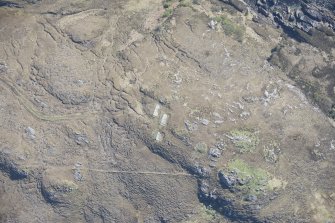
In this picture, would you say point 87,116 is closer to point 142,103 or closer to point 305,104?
point 142,103

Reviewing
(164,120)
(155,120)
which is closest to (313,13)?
(164,120)

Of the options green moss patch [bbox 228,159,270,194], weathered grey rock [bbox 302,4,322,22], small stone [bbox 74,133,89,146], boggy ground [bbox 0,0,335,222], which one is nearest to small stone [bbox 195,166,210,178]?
boggy ground [bbox 0,0,335,222]

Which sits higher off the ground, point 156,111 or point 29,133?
point 156,111

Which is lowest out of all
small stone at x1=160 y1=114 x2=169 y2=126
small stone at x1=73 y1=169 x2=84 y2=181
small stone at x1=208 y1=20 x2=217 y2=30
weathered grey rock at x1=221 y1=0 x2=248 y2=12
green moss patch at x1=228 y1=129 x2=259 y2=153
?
small stone at x1=73 y1=169 x2=84 y2=181

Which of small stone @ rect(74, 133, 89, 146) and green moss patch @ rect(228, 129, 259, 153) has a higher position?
green moss patch @ rect(228, 129, 259, 153)

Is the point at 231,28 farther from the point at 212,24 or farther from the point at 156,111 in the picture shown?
the point at 156,111

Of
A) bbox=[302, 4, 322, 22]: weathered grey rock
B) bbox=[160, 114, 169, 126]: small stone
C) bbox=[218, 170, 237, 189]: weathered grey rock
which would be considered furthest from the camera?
bbox=[302, 4, 322, 22]: weathered grey rock

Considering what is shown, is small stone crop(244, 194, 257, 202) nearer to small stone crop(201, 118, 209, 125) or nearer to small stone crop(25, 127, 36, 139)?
small stone crop(201, 118, 209, 125)

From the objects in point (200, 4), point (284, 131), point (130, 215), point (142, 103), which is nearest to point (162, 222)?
point (130, 215)
